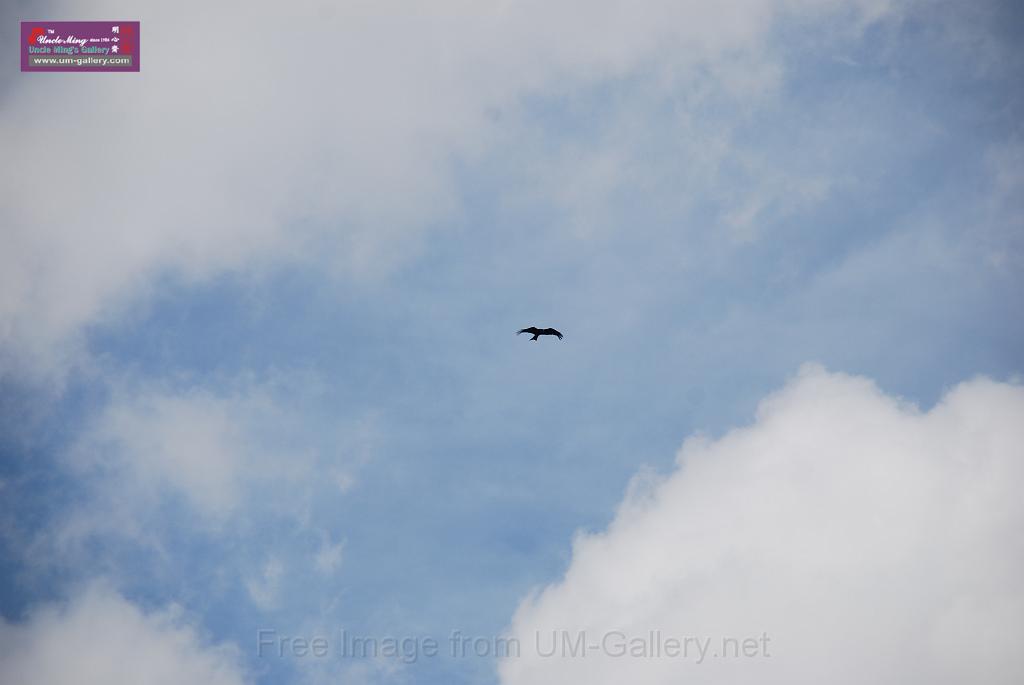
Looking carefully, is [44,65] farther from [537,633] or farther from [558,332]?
[537,633]

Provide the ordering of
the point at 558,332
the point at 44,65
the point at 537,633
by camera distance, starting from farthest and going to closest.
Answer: the point at 44,65 → the point at 537,633 → the point at 558,332

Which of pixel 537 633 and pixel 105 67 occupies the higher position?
pixel 105 67

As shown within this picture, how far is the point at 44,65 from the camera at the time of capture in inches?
5404

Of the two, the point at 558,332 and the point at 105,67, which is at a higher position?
the point at 105,67

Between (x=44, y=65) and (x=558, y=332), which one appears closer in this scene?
(x=558, y=332)

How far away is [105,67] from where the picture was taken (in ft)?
475

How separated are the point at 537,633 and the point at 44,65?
363 ft

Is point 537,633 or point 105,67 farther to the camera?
point 105,67

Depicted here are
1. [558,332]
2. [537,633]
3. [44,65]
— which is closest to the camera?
[558,332]

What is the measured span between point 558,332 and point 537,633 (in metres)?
40.7

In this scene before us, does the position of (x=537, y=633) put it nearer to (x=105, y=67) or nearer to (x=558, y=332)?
(x=558, y=332)

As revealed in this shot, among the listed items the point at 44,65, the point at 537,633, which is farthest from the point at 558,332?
the point at 44,65

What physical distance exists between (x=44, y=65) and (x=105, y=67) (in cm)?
981

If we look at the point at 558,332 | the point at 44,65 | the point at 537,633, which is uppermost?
the point at 44,65
